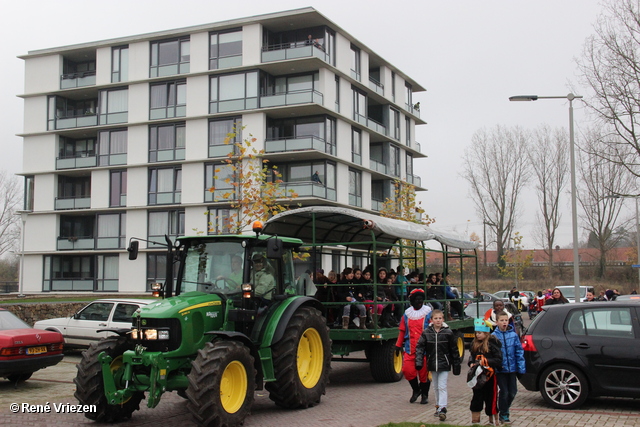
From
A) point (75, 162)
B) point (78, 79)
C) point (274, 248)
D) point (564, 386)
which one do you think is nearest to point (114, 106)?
point (78, 79)

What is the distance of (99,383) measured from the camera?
29.4 ft

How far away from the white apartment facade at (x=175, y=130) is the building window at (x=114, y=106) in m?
0.08

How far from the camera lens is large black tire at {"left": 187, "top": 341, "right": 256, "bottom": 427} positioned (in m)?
8.20

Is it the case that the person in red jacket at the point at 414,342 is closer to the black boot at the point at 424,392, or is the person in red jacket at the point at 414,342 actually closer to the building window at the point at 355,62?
the black boot at the point at 424,392

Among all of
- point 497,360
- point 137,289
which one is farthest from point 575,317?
point 137,289

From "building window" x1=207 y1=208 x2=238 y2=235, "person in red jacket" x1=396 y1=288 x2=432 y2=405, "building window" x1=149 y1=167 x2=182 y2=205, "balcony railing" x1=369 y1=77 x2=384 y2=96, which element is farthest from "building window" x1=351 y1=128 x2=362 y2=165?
"person in red jacket" x1=396 y1=288 x2=432 y2=405

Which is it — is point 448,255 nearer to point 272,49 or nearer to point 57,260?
point 272,49

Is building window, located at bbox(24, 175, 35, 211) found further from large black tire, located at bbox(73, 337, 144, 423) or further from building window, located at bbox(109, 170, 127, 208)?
large black tire, located at bbox(73, 337, 144, 423)

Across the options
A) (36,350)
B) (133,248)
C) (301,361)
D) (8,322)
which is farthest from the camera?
(8,322)

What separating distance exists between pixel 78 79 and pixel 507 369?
43.1 m

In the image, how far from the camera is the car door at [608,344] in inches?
381

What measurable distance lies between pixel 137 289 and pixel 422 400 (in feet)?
117

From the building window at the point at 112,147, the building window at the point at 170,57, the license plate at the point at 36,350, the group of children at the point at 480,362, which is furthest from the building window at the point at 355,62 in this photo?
the group of children at the point at 480,362

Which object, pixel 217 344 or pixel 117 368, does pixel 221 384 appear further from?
pixel 117 368
